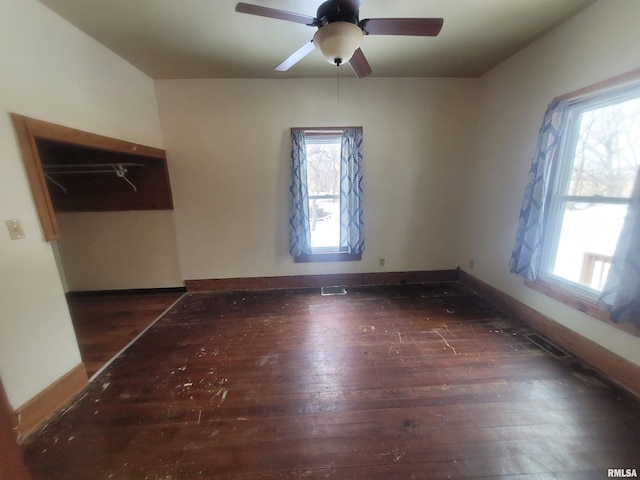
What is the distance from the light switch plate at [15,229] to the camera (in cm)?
140

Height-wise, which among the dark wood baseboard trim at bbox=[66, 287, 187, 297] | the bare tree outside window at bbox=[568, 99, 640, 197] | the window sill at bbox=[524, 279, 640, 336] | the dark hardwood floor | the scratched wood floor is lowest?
the scratched wood floor

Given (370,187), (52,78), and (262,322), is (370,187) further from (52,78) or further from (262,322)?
(52,78)

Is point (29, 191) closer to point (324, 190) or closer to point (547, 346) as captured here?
point (324, 190)

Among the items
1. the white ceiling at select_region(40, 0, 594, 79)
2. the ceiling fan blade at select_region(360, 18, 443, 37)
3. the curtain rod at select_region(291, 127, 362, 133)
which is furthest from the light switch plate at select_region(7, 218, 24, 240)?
the curtain rod at select_region(291, 127, 362, 133)

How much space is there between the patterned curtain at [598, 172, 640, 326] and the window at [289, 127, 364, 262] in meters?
2.17

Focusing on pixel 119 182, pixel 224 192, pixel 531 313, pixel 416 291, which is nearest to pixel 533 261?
pixel 531 313

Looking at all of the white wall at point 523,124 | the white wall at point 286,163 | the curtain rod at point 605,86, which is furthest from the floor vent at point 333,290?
the curtain rod at point 605,86

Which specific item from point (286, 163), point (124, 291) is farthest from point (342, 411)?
point (124, 291)

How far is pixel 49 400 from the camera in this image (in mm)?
1562

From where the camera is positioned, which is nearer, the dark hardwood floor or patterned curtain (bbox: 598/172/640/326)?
patterned curtain (bbox: 598/172/640/326)

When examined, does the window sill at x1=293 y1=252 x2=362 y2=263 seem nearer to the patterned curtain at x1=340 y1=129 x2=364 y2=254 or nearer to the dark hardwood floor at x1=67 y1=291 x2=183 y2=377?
the patterned curtain at x1=340 y1=129 x2=364 y2=254

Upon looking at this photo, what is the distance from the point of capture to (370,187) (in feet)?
10.7

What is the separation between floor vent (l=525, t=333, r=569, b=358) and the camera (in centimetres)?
201

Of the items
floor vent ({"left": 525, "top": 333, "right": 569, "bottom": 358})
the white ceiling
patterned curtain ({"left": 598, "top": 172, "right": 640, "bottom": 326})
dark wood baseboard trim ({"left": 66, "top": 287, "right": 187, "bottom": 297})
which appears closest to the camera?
patterned curtain ({"left": 598, "top": 172, "right": 640, "bottom": 326})
